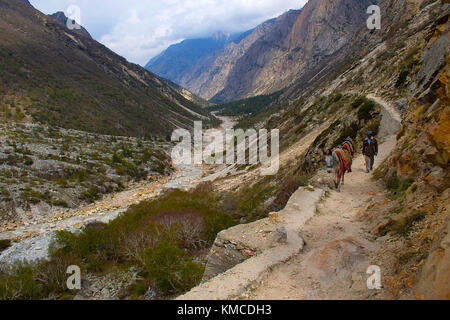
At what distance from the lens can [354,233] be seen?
6.02 meters

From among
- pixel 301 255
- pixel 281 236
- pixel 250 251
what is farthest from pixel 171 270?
pixel 301 255

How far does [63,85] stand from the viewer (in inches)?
2245

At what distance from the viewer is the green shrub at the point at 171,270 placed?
835 cm

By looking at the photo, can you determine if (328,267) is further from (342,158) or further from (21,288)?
(21,288)

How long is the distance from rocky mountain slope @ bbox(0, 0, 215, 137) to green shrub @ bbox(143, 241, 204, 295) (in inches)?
1675

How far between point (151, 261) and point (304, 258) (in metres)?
5.79

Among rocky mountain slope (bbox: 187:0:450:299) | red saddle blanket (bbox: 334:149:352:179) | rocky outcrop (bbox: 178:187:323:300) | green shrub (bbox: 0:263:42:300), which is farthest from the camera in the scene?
red saddle blanket (bbox: 334:149:352:179)

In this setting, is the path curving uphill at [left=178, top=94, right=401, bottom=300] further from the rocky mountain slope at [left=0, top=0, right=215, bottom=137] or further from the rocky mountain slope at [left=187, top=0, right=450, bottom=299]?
the rocky mountain slope at [left=0, top=0, right=215, bottom=137]

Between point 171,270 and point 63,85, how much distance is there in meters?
60.7

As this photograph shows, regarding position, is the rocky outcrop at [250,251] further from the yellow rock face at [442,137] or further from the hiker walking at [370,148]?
the hiker walking at [370,148]

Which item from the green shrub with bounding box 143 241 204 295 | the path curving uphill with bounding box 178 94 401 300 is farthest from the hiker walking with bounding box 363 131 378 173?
the green shrub with bounding box 143 241 204 295

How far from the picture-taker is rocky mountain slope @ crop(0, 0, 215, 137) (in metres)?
46.1
